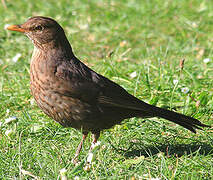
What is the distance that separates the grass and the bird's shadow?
0.03 feet

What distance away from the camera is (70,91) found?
14.0 ft

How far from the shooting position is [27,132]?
485 centimetres

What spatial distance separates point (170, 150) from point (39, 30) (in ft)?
5.92

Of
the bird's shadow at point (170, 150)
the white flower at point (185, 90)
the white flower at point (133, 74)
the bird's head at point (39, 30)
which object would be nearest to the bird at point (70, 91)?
the bird's head at point (39, 30)

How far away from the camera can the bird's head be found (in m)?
4.43

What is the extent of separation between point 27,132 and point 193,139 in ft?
5.87

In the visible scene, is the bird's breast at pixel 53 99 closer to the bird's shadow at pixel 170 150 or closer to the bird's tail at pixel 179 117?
the bird's shadow at pixel 170 150

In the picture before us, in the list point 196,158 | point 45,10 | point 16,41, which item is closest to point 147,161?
point 196,158

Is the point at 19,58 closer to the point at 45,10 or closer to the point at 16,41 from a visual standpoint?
the point at 16,41

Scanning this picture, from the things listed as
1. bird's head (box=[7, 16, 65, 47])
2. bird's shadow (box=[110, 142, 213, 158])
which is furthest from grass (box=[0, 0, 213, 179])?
bird's head (box=[7, 16, 65, 47])

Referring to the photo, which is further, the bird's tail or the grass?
the bird's tail

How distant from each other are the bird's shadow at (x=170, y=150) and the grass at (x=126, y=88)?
0.4 inches

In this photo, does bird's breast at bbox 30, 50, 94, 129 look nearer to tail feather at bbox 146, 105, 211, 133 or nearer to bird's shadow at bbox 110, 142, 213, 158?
bird's shadow at bbox 110, 142, 213, 158

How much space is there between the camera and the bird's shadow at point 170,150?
448 centimetres
